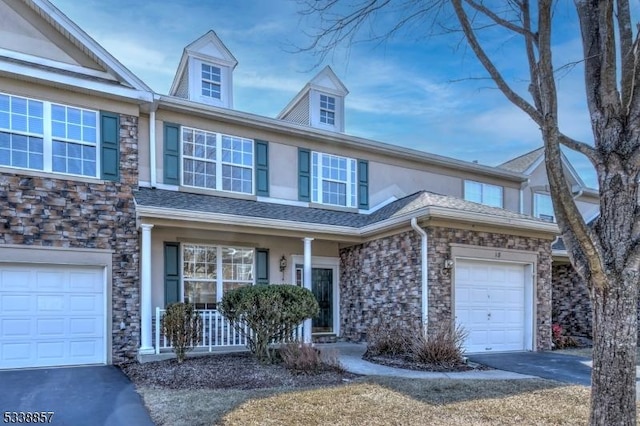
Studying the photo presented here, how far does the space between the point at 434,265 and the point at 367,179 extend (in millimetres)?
4213

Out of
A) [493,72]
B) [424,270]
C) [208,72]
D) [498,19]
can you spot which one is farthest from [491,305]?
[208,72]

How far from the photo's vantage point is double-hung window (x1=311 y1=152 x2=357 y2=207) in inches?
493

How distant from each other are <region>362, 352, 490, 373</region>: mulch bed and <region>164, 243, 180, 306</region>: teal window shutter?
431 centimetres

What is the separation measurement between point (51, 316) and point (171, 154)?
162 inches

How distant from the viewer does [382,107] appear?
9820 millimetres

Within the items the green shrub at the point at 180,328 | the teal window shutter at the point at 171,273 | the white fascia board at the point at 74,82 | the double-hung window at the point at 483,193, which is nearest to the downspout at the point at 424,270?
the green shrub at the point at 180,328

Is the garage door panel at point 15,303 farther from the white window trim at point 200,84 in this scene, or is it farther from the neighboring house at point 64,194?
the white window trim at point 200,84

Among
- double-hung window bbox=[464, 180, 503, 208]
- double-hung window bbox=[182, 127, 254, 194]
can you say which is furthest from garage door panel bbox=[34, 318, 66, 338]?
double-hung window bbox=[464, 180, 503, 208]

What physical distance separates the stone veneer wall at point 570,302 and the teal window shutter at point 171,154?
1159cm

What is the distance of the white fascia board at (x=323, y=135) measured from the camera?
10.8 metres

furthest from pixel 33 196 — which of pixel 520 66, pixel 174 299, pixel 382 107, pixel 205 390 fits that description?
pixel 520 66

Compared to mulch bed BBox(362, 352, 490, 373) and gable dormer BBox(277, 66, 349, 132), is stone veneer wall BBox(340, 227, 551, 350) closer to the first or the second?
mulch bed BBox(362, 352, 490, 373)

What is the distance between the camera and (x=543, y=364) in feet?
29.2

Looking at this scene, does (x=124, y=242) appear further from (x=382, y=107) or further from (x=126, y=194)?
(x=382, y=107)
